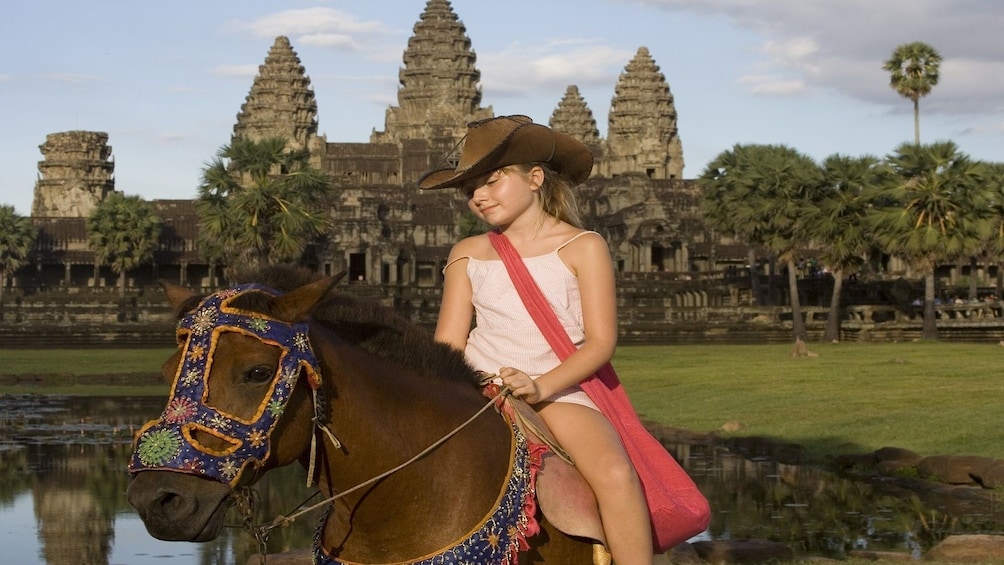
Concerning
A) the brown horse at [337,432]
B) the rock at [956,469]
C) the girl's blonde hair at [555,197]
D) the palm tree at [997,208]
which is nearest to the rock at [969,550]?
the rock at [956,469]

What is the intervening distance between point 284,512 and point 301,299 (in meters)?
10.4

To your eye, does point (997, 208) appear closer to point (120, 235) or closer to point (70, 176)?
point (120, 235)

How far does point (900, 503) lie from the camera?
14.8 meters

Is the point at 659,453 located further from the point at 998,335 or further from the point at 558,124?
the point at 558,124

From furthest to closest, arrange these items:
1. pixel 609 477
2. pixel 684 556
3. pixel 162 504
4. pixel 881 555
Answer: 1. pixel 881 555
2. pixel 684 556
3. pixel 609 477
4. pixel 162 504

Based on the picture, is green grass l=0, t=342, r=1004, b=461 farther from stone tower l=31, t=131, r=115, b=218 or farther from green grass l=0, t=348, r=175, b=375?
stone tower l=31, t=131, r=115, b=218

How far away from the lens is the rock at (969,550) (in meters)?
10.5

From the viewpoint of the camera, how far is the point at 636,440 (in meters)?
4.96

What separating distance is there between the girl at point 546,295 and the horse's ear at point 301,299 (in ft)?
2.99

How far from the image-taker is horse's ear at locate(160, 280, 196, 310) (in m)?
4.21

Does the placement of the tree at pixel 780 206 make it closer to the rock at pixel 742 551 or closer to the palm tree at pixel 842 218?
the palm tree at pixel 842 218

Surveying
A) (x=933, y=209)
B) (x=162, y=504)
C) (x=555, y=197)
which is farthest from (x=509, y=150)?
(x=933, y=209)

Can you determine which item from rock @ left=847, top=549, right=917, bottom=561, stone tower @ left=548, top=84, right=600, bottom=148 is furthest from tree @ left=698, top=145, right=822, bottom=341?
stone tower @ left=548, top=84, right=600, bottom=148

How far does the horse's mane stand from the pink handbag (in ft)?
1.18
